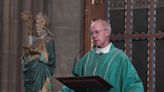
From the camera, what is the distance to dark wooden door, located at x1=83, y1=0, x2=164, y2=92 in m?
8.70

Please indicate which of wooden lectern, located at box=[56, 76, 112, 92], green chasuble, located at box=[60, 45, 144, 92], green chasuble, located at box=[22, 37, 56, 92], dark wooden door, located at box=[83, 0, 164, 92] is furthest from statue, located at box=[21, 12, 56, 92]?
wooden lectern, located at box=[56, 76, 112, 92]

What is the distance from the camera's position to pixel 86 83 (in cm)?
355

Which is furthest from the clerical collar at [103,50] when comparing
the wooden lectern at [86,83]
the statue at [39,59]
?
the statue at [39,59]

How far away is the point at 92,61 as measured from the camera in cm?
382

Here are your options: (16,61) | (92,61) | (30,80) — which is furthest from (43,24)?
(92,61)

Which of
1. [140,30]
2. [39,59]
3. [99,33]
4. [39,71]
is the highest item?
[99,33]

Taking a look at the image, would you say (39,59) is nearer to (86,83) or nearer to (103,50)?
(103,50)

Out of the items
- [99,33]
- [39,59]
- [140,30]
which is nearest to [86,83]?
[99,33]

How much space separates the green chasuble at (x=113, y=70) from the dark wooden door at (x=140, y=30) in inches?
195

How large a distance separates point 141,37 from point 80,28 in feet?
3.93

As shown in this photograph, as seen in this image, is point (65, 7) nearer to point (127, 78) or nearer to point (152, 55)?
point (152, 55)

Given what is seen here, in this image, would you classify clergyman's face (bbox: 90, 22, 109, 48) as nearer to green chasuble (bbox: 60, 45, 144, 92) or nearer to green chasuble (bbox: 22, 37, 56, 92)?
green chasuble (bbox: 60, 45, 144, 92)

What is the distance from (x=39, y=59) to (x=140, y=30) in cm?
188

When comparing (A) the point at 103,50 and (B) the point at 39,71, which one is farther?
(B) the point at 39,71
